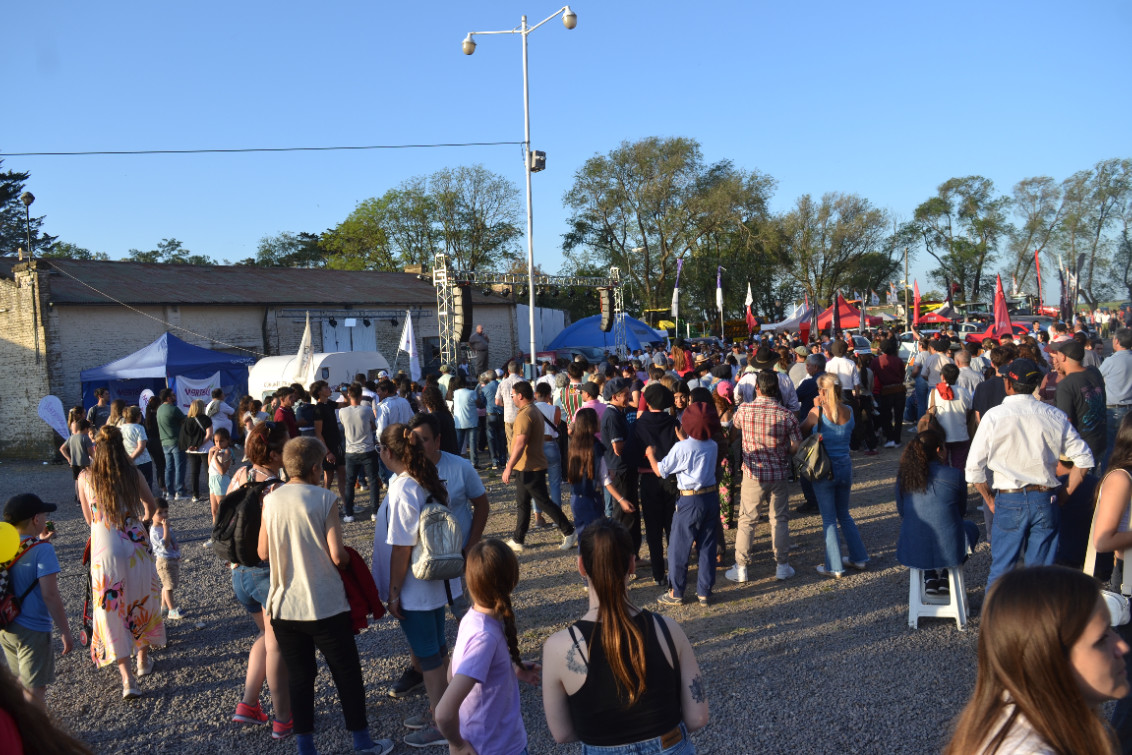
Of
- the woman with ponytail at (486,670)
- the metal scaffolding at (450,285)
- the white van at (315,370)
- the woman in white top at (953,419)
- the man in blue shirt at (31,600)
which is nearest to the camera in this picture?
the woman with ponytail at (486,670)

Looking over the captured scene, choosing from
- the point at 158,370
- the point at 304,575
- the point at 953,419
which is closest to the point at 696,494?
the point at 304,575

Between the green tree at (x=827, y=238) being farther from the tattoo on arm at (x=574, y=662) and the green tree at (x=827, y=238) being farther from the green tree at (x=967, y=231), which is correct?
the tattoo on arm at (x=574, y=662)

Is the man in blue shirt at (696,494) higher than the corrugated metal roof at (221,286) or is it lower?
lower

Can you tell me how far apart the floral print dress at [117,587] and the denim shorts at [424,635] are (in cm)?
226

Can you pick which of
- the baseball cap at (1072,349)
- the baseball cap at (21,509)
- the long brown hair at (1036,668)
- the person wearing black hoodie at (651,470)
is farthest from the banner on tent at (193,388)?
the long brown hair at (1036,668)

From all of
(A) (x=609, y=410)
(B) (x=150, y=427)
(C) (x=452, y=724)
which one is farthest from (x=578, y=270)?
(C) (x=452, y=724)

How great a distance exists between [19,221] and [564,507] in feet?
202

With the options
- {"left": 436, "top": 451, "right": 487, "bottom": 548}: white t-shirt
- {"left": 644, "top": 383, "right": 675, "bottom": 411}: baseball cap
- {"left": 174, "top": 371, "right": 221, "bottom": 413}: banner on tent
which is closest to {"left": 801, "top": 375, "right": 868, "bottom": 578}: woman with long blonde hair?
{"left": 644, "top": 383, "right": 675, "bottom": 411}: baseball cap

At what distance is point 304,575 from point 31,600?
161 centimetres

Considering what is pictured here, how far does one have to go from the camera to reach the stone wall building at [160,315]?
1919cm

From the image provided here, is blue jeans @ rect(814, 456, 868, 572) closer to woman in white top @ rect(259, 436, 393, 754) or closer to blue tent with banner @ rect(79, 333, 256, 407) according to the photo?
woman in white top @ rect(259, 436, 393, 754)

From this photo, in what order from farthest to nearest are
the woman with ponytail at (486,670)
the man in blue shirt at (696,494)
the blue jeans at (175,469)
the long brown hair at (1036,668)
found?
the blue jeans at (175,469)
the man in blue shirt at (696,494)
the woman with ponytail at (486,670)
the long brown hair at (1036,668)

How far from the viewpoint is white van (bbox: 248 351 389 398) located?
16.5 m

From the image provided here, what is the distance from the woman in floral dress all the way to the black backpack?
120 cm
